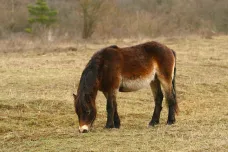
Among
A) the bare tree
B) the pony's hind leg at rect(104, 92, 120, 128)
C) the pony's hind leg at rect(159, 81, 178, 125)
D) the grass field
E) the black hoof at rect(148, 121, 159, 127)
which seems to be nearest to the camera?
the grass field

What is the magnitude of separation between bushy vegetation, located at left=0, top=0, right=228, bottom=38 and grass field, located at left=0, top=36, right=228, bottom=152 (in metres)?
14.0

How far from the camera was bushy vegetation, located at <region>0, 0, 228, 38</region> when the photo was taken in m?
33.3

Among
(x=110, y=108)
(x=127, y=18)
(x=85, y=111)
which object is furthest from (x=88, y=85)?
(x=127, y=18)

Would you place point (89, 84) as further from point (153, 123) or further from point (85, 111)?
point (153, 123)

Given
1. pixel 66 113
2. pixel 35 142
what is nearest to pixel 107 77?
pixel 35 142

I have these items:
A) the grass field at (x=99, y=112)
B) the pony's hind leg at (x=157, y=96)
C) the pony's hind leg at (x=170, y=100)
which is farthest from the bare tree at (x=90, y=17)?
the pony's hind leg at (x=170, y=100)

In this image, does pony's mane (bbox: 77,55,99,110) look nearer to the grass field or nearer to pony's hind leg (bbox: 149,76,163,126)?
the grass field

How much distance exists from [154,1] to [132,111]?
41.2 metres

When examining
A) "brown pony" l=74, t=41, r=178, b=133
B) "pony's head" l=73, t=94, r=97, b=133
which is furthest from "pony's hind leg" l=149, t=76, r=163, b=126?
"pony's head" l=73, t=94, r=97, b=133

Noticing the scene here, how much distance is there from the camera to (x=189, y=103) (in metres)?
11.1

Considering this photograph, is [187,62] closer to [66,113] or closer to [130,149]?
[66,113]

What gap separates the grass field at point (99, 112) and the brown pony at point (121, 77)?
339 millimetres

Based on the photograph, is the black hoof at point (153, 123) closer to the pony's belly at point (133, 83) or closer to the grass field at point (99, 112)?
the grass field at point (99, 112)

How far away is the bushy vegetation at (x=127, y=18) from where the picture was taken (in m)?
33.3
